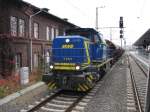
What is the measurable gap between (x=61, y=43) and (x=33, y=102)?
3810 mm

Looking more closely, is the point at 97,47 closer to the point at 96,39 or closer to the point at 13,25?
the point at 96,39

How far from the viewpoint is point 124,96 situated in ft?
43.9

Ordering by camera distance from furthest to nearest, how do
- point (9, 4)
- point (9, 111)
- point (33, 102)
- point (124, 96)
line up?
point (9, 4)
point (124, 96)
point (33, 102)
point (9, 111)

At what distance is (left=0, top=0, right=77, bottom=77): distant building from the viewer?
59.1 ft

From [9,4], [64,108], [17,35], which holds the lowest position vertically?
[64,108]

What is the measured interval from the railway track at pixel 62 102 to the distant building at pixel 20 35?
5784 millimetres

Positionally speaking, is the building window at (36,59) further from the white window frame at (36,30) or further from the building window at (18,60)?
the building window at (18,60)

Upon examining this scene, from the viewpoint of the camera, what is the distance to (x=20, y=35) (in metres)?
20.8

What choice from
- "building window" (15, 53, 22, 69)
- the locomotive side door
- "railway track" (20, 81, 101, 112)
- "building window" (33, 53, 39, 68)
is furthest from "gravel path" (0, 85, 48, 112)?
"building window" (33, 53, 39, 68)

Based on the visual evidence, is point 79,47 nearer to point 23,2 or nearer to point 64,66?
point 64,66

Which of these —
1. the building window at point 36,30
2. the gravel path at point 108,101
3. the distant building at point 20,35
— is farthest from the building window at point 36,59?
the gravel path at point 108,101

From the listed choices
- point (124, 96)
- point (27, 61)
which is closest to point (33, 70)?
point (27, 61)

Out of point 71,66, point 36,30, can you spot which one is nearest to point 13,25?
point 36,30

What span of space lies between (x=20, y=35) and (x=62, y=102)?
33.1 ft
